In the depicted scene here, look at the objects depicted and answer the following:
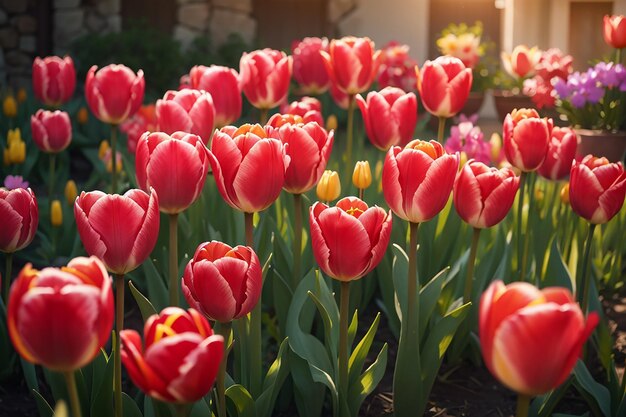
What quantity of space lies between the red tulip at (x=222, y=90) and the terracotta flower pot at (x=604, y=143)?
1.87 m

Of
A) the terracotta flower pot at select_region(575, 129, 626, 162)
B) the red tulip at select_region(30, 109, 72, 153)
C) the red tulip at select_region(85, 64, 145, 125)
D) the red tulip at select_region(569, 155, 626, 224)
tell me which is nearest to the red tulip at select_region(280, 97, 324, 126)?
the red tulip at select_region(85, 64, 145, 125)

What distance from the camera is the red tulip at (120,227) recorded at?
64.1 inches

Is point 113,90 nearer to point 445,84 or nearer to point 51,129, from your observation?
point 51,129

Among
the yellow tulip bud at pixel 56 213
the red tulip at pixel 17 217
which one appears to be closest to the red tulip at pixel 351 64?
the yellow tulip bud at pixel 56 213

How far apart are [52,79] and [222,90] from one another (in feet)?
3.88

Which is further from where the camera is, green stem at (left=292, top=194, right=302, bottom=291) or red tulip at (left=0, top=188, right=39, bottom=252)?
green stem at (left=292, top=194, right=302, bottom=291)

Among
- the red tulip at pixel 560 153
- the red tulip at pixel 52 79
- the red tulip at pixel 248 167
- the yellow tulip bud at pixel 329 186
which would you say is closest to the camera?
the red tulip at pixel 248 167

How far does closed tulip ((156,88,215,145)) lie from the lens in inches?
95.4

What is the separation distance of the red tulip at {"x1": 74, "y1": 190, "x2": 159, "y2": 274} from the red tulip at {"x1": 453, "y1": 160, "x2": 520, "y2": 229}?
0.72m

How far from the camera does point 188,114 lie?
8.04 ft

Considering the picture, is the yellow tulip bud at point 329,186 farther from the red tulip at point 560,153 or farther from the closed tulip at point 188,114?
the red tulip at point 560,153

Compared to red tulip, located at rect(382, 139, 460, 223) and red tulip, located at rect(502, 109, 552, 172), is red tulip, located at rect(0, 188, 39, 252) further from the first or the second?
red tulip, located at rect(502, 109, 552, 172)

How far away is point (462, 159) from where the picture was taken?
3203 millimetres

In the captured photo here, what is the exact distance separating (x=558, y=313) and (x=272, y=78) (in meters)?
1.90
